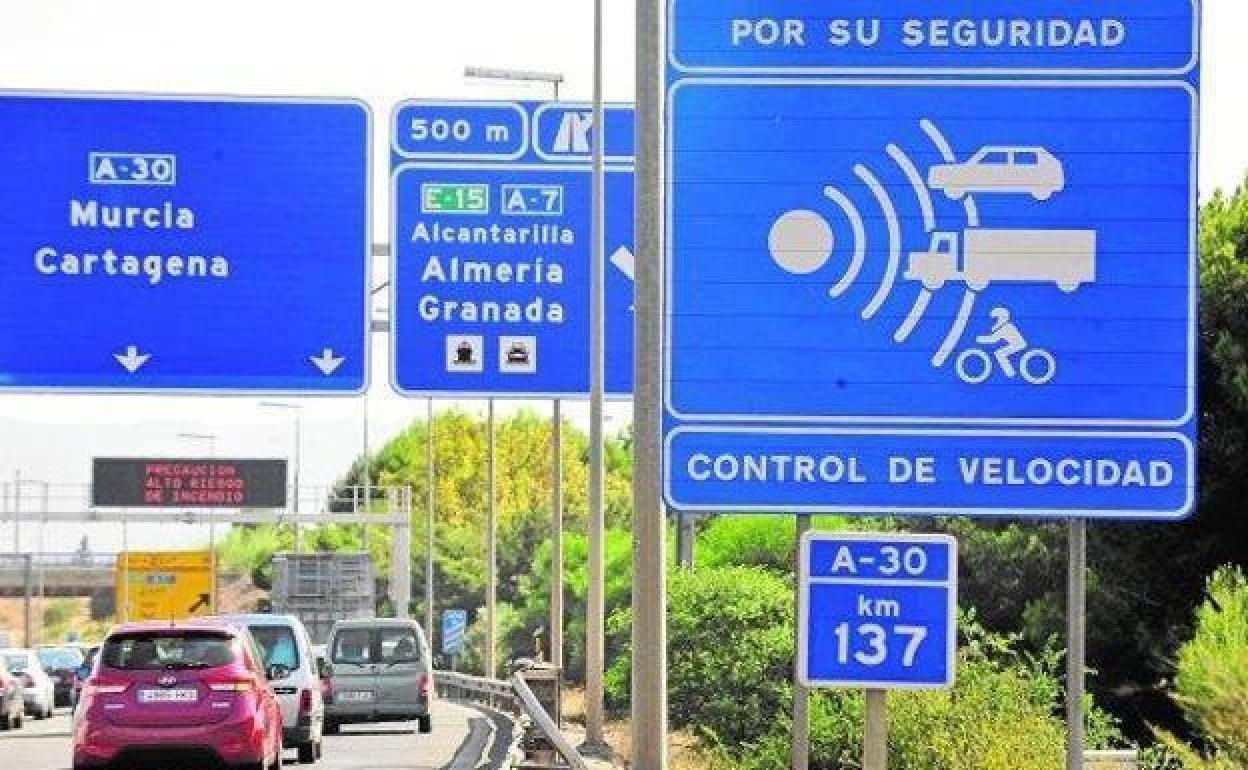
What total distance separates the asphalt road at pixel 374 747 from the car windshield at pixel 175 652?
4576mm

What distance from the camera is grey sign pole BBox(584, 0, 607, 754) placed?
115ft

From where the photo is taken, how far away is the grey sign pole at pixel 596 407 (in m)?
35.0

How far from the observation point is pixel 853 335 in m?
13.9

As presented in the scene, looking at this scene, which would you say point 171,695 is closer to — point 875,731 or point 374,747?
point 374,747

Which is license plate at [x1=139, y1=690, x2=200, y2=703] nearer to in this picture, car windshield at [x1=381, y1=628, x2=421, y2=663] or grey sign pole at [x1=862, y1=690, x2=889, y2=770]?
car windshield at [x1=381, y1=628, x2=421, y2=663]

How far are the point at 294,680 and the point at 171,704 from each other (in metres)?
5.69

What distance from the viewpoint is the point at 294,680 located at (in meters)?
35.7

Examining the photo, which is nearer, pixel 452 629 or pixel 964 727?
pixel 964 727

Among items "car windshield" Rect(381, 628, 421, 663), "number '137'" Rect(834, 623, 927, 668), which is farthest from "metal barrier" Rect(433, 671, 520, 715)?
"number '137'" Rect(834, 623, 927, 668)

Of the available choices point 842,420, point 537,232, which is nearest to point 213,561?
point 537,232

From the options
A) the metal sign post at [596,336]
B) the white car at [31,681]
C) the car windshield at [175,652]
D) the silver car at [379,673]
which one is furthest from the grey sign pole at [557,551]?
the car windshield at [175,652]

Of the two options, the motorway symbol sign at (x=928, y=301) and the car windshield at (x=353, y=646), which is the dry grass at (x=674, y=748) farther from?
the motorway symbol sign at (x=928, y=301)

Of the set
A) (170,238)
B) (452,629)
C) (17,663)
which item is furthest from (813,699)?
(452,629)

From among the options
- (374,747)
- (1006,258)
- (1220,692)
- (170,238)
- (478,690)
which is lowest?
(478,690)
